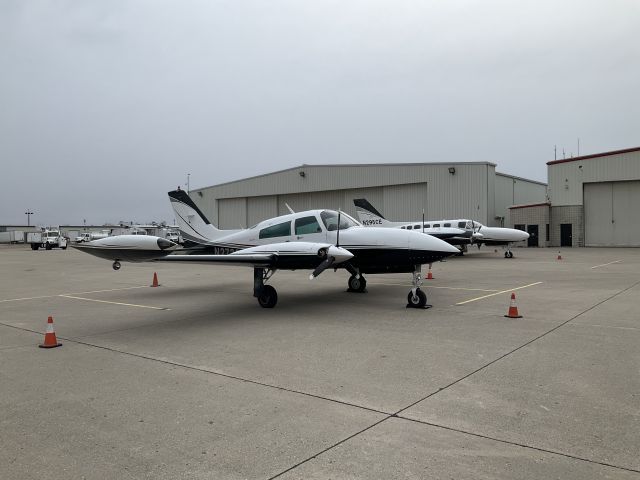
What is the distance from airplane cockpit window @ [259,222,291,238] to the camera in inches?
490

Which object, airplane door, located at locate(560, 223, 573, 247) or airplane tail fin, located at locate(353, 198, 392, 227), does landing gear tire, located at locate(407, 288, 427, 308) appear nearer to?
airplane tail fin, located at locate(353, 198, 392, 227)

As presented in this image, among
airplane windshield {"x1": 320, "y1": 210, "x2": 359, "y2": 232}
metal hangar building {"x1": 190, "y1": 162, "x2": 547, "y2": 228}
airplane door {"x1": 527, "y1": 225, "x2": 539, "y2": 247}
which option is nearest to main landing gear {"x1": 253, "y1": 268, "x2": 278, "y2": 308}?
airplane windshield {"x1": 320, "y1": 210, "x2": 359, "y2": 232}

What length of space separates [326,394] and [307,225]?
7339 millimetres

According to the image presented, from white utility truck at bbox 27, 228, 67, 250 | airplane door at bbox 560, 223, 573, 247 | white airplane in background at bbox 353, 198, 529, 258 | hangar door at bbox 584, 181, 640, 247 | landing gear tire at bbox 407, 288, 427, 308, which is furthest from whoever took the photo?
white utility truck at bbox 27, 228, 67, 250

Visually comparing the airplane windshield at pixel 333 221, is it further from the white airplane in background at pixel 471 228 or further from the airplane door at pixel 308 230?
the white airplane in background at pixel 471 228

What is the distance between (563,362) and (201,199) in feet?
189

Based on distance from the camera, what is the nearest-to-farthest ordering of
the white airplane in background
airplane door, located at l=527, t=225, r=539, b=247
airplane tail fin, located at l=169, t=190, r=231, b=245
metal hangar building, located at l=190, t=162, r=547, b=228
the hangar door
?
1. airplane tail fin, located at l=169, t=190, r=231, b=245
2. the white airplane in background
3. the hangar door
4. metal hangar building, located at l=190, t=162, r=547, b=228
5. airplane door, located at l=527, t=225, r=539, b=247

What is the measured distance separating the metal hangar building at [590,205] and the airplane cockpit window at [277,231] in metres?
34.5

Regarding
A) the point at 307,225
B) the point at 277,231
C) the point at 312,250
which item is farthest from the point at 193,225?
the point at 312,250

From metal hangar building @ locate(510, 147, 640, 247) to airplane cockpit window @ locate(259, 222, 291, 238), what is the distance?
34502mm

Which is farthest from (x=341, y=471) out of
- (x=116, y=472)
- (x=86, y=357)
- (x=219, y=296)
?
(x=219, y=296)

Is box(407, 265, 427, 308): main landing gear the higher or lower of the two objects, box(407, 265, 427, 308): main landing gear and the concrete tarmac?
the higher

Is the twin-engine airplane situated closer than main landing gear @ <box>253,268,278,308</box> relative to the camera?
Yes

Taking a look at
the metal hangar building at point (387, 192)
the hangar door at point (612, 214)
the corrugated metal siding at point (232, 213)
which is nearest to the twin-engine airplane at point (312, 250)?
the metal hangar building at point (387, 192)
